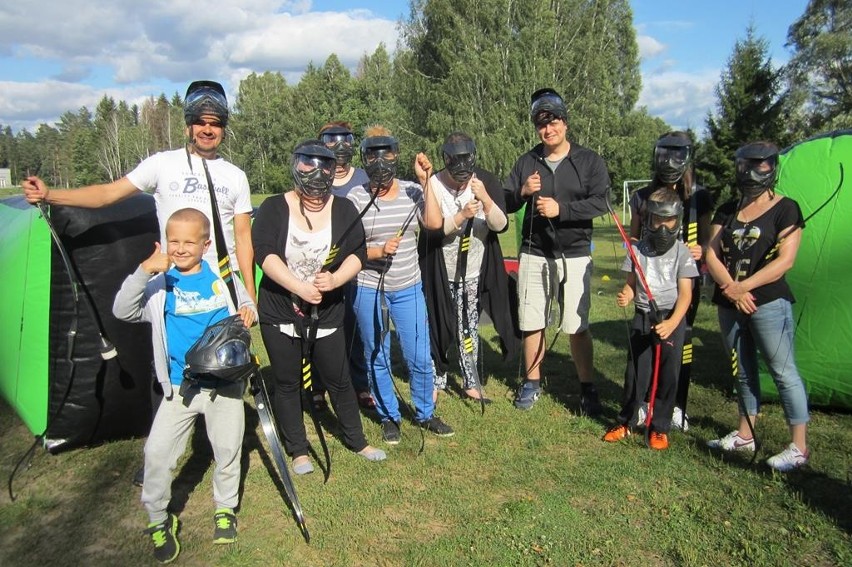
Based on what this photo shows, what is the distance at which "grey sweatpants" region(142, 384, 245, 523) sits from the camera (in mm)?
3252

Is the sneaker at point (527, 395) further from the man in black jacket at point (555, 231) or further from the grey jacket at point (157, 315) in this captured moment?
the grey jacket at point (157, 315)

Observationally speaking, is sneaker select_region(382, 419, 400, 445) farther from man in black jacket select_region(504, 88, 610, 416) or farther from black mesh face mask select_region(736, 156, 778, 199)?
black mesh face mask select_region(736, 156, 778, 199)

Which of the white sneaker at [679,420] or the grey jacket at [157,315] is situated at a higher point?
the grey jacket at [157,315]

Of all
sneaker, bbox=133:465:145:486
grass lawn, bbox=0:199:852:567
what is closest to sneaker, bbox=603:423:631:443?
grass lawn, bbox=0:199:852:567

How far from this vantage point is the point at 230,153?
179 feet

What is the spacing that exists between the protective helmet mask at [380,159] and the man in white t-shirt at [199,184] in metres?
0.90

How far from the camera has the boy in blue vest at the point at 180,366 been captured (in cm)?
324

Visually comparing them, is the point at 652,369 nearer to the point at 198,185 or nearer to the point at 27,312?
the point at 198,185

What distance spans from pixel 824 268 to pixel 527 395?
2425 millimetres

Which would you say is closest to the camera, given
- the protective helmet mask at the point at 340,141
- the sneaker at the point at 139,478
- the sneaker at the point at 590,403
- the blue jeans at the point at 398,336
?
the sneaker at the point at 139,478

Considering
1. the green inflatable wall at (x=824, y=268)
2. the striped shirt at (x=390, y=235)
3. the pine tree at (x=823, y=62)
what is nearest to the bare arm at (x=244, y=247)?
the striped shirt at (x=390, y=235)

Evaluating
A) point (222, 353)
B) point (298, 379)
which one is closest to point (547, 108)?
point (298, 379)

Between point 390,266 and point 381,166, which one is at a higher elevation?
point 381,166

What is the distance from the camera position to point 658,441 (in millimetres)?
4363
